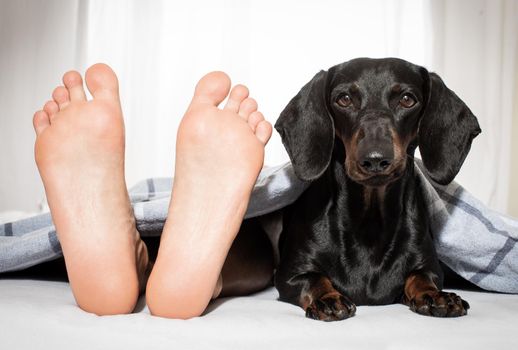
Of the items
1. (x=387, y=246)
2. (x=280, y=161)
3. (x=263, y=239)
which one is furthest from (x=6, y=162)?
(x=387, y=246)

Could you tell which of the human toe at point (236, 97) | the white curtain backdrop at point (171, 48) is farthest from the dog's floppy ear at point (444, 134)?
the white curtain backdrop at point (171, 48)

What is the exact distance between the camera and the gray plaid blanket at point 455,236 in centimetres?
144

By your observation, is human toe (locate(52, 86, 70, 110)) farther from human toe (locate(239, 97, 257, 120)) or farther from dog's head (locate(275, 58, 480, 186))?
dog's head (locate(275, 58, 480, 186))

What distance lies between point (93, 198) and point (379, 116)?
603 millimetres

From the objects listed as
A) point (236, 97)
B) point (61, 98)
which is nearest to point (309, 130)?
point (236, 97)

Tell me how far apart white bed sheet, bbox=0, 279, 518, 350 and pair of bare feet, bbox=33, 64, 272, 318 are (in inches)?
2.1

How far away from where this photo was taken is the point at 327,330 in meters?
1.09

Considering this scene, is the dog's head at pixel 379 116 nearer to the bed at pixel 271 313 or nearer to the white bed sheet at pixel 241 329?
the bed at pixel 271 313

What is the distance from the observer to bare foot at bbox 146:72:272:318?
1145 millimetres

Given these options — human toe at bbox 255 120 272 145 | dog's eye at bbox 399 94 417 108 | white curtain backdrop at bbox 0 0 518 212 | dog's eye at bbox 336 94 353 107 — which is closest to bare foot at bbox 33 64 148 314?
human toe at bbox 255 120 272 145

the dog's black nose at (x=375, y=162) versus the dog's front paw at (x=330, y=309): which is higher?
the dog's black nose at (x=375, y=162)

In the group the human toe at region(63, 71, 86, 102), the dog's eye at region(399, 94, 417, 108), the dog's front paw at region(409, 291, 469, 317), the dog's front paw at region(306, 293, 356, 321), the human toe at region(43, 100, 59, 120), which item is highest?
the human toe at region(63, 71, 86, 102)

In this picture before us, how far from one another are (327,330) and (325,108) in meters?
0.56

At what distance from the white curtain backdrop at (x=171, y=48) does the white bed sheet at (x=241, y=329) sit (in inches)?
72.8
